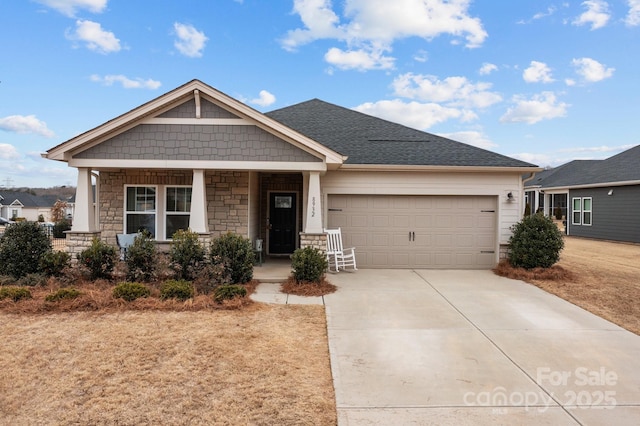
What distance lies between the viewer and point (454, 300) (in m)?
7.27

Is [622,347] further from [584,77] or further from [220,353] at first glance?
[584,77]

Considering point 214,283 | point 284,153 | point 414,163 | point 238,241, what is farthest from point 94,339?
point 414,163

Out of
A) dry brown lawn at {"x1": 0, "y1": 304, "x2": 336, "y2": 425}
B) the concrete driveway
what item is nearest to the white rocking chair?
the concrete driveway

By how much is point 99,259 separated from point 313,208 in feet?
15.1

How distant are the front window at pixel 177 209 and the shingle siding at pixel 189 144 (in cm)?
183

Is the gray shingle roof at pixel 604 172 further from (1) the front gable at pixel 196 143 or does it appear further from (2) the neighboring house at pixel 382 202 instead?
(1) the front gable at pixel 196 143

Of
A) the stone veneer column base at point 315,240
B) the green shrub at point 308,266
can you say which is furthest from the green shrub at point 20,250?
the stone veneer column base at point 315,240

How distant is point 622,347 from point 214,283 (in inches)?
254

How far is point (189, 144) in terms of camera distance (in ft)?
29.1

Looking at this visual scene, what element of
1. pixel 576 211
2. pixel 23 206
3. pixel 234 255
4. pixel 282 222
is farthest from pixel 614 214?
pixel 23 206

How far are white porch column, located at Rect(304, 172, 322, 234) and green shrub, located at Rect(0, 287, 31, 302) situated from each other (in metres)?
5.39

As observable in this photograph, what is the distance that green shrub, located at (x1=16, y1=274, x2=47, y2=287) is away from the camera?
742 cm

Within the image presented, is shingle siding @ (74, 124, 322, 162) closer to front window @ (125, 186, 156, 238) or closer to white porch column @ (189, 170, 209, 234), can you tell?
white porch column @ (189, 170, 209, 234)

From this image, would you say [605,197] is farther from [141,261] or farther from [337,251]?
[141,261]
